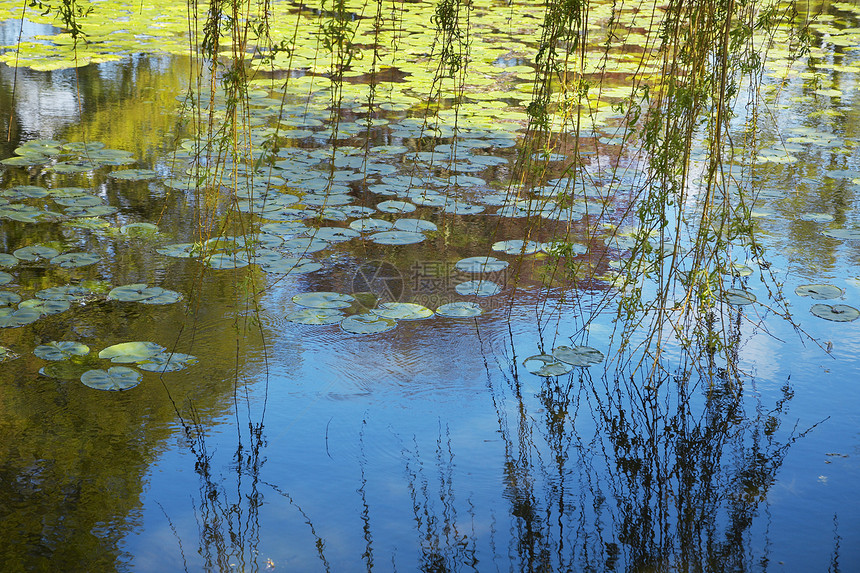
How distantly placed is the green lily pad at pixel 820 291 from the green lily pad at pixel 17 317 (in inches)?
120

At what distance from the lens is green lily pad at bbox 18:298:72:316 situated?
3.10 metres

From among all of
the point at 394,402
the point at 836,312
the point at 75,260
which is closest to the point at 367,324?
the point at 394,402

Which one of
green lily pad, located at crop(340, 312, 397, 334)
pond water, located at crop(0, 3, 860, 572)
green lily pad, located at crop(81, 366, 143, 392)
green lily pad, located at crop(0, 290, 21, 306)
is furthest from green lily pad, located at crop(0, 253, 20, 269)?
green lily pad, located at crop(340, 312, 397, 334)

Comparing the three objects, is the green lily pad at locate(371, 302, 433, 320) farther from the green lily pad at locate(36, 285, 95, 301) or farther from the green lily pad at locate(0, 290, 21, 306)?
the green lily pad at locate(0, 290, 21, 306)

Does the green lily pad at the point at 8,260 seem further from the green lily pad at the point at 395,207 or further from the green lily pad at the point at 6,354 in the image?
the green lily pad at the point at 395,207

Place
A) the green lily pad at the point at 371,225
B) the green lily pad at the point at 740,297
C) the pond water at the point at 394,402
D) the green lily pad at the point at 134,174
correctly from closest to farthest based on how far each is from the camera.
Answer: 1. the pond water at the point at 394,402
2. the green lily pad at the point at 740,297
3. the green lily pad at the point at 371,225
4. the green lily pad at the point at 134,174

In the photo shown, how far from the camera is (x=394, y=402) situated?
269 centimetres

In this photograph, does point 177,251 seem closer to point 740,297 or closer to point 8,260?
point 8,260

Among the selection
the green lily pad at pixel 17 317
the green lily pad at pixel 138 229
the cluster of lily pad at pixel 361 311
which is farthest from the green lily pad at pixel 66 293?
the cluster of lily pad at pixel 361 311

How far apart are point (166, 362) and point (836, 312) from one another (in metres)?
2.56

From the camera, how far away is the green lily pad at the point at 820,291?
11.1ft

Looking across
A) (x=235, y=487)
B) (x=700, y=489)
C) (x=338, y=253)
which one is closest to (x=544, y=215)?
(x=338, y=253)

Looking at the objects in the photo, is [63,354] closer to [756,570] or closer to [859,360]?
[756,570]

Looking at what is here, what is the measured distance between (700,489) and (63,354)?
2124 mm
